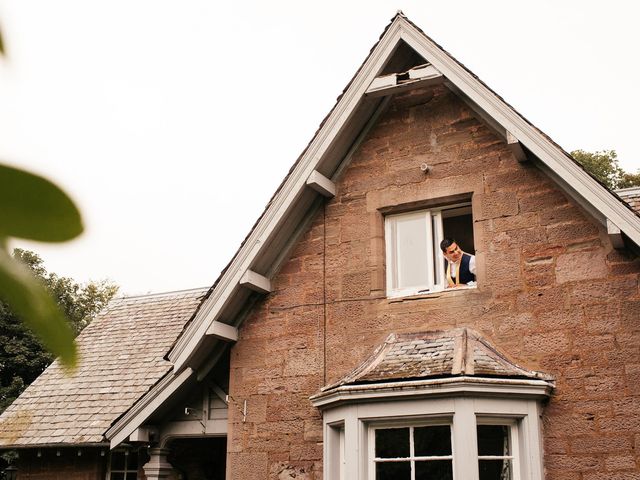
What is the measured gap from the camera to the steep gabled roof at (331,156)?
8.14 m

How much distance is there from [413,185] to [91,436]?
619 centimetres

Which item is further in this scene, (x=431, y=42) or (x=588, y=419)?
(x=431, y=42)

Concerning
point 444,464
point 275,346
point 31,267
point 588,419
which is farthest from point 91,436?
A: point 31,267

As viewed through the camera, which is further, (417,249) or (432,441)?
(417,249)

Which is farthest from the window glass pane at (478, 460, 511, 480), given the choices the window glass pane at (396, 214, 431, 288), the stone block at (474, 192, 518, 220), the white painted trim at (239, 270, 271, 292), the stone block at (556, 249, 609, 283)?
the white painted trim at (239, 270, 271, 292)

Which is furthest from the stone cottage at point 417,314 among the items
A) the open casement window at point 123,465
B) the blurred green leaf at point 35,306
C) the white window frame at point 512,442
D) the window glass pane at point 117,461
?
the blurred green leaf at point 35,306

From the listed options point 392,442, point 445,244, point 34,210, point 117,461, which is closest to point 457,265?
point 445,244

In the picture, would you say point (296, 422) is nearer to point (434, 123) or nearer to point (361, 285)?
point (361, 285)

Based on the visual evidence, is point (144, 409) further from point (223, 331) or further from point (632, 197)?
point (632, 197)

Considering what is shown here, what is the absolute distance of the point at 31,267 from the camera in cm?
43

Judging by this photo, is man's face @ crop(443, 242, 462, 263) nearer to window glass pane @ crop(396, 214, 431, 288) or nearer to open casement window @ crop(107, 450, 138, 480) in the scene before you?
window glass pane @ crop(396, 214, 431, 288)

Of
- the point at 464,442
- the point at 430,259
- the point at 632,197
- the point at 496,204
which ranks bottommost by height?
the point at 464,442

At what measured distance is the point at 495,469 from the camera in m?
7.27

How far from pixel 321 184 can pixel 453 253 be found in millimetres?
1741
